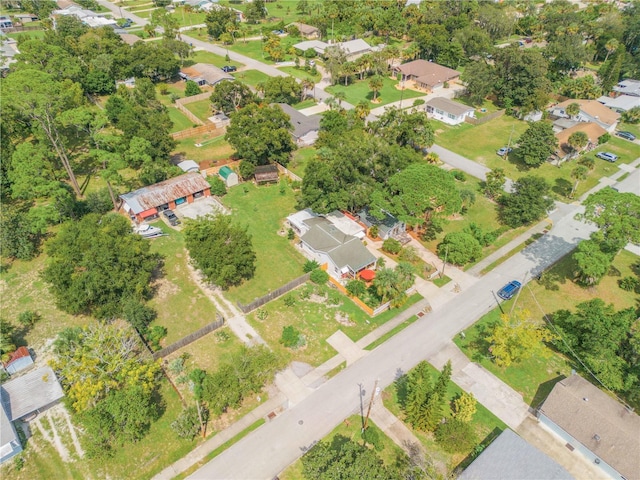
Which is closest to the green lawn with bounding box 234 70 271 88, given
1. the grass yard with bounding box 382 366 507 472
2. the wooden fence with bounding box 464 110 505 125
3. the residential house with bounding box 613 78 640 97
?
the wooden fence with bounding box 464 110 505 125

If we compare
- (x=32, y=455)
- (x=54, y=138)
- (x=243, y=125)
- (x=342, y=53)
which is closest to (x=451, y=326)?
(x=32, y=455)

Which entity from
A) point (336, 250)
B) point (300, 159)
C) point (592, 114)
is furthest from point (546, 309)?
point (592, 114)

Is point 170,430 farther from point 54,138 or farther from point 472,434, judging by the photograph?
point 54,138

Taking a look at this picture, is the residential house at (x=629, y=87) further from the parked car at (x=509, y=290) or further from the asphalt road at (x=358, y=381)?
the parked car at (x=509, y=290)

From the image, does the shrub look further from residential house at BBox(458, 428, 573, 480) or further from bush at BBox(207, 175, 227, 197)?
residential house at BBox(458, 428, 573, 480)

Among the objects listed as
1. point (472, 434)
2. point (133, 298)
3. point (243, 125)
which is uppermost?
point (243, 125)

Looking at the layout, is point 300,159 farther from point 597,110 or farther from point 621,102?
point 621,102
